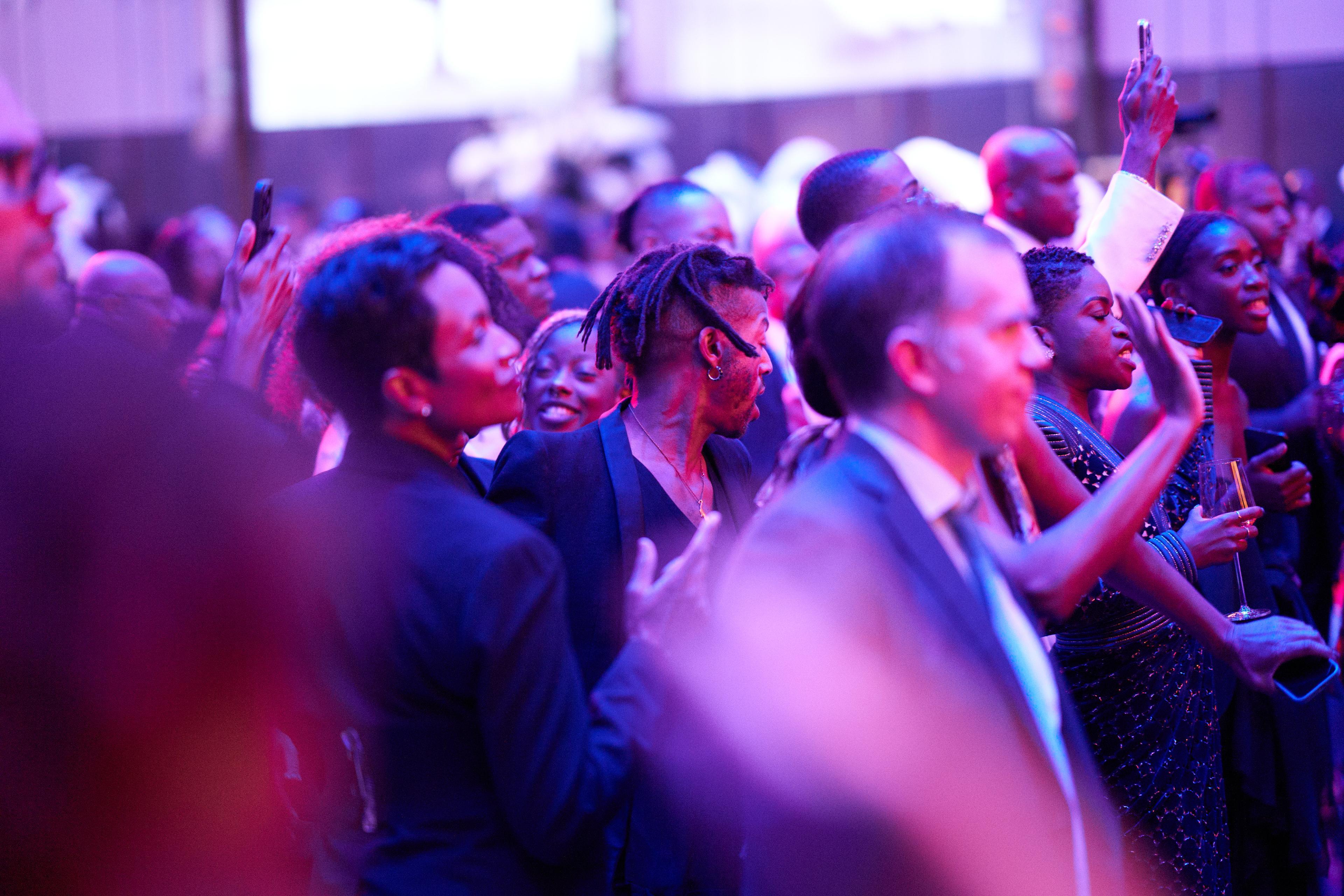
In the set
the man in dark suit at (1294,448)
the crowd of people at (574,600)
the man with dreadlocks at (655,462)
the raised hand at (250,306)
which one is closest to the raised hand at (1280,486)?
the man in dark suit at (1294,448)

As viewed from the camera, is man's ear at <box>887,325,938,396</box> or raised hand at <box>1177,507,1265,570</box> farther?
raised hand at <box>1177,507,1265,570</box>

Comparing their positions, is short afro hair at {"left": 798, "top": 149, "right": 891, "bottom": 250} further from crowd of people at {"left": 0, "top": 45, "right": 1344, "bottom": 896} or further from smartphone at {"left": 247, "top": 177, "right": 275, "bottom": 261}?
smartphone at {"left": 247, "top": 177, "right": 275, "bottom": 261}

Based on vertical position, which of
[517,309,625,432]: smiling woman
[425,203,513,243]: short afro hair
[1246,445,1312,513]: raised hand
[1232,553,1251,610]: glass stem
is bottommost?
[1232,553,1251,610]: glass stem

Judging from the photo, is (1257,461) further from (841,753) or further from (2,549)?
(2,549)

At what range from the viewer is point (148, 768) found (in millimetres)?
1513

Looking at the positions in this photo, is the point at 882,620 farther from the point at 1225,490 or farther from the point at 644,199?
the point at 644,199

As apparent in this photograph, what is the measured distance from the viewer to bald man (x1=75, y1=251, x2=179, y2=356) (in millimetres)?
3918

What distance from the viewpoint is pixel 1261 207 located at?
4125 millimetres

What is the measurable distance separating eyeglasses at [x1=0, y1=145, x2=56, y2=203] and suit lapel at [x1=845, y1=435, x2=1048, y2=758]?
1.04m

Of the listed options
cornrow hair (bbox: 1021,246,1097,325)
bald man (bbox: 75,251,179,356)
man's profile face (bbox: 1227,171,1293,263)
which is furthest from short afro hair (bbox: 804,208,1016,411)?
man's profile face (bbox: 1227,171,1293,263)

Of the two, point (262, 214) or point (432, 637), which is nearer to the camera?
point (432, 637)

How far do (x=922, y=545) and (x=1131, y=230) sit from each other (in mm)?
1740

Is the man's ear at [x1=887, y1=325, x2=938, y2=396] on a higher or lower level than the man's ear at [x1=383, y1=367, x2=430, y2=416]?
higher

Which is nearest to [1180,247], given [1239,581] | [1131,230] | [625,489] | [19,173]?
[1131,230]
